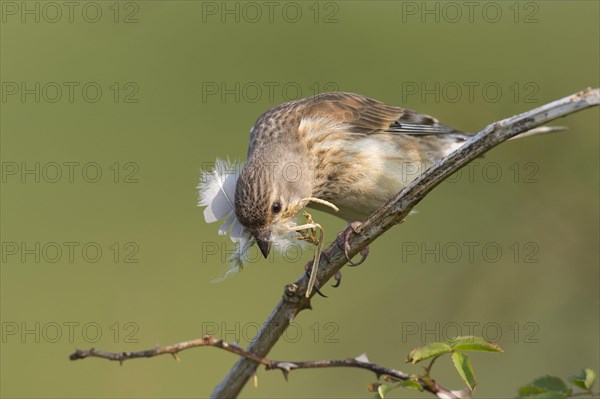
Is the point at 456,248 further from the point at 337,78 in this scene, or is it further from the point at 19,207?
the point at 19,207

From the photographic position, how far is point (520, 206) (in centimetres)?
520

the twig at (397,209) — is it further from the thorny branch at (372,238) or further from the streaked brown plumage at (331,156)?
the streaked brown plumage at (331,156)

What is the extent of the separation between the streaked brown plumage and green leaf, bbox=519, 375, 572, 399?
2.33 meters

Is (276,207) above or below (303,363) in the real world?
above

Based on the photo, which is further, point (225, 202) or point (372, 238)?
point (225, 202)

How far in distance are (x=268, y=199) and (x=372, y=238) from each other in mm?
1473

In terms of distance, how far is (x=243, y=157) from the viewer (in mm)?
7621

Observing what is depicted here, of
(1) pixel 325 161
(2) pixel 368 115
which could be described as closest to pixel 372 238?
(1) pixel 325 161

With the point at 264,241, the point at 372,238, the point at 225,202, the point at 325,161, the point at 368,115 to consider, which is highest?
the point at 368,115

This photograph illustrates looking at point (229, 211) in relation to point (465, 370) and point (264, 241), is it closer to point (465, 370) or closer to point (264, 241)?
point (264, 241)

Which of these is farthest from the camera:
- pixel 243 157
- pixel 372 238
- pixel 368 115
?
pixel 243 157

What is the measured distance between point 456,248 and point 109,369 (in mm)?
2912

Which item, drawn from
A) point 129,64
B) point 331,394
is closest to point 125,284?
point 331,394

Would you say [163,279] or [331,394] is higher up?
[163,279]
